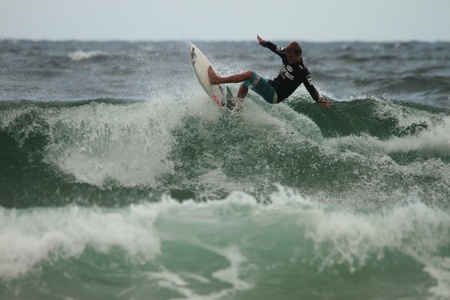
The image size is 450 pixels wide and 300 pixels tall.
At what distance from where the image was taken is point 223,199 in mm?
7477

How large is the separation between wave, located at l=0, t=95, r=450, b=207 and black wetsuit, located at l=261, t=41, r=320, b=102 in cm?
71

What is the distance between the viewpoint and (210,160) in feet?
28.3

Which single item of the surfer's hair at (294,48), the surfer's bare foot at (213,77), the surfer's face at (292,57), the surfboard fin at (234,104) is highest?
the surfer's hair at (294,48)

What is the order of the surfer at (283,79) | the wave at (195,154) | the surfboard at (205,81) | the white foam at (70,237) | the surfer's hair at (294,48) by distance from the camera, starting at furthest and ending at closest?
the surfboard at (205,81) < the surfer at (283,79) < the surfer's hair at (294,48) < the wave at (195,154) < the white foam at (70,237)

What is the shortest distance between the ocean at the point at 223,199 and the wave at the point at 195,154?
26mm

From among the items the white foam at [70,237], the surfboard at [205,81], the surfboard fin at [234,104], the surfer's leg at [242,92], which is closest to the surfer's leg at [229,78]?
the surfboard at [205,81]

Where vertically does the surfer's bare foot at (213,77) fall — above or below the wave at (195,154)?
above

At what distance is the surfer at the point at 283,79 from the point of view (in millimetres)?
8578

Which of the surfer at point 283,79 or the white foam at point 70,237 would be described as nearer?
the white foam at point 70,237

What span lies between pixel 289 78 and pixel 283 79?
4.1 inches

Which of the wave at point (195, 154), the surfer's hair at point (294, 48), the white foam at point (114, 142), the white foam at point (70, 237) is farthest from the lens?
the surfer's hair at point (294, 48)

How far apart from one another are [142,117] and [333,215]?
3.98m

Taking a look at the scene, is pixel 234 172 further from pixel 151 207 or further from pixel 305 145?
pixel 151 207

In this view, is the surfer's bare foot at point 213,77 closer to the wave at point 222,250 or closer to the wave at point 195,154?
the wave at point 195,154
